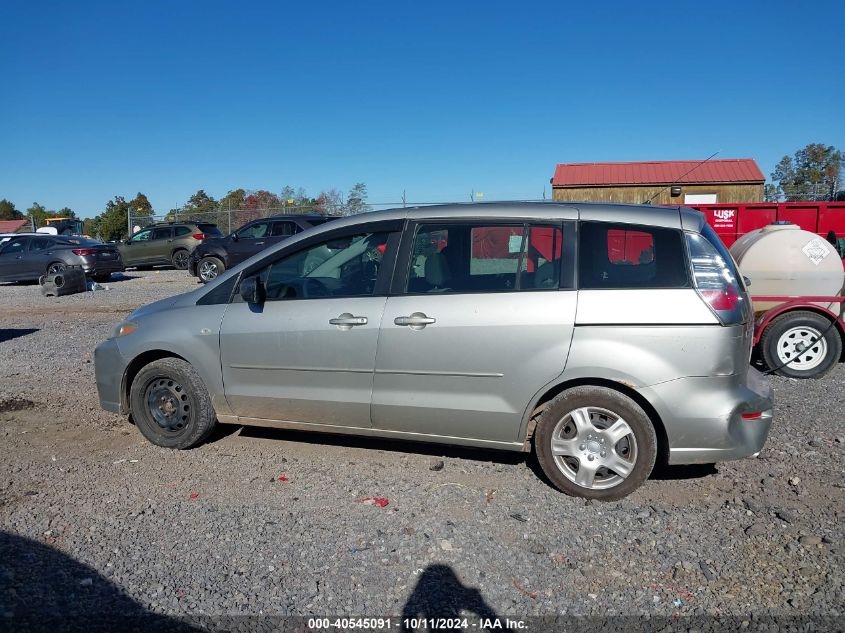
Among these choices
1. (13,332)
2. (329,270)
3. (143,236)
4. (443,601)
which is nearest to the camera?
(443,601)

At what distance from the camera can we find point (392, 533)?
12.0 feet

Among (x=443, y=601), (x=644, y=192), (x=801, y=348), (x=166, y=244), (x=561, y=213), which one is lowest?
(x=443, y=601)

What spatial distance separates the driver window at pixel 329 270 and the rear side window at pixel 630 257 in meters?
1.37

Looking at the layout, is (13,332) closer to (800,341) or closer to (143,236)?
(800,341)

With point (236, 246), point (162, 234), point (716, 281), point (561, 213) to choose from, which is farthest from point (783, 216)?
point (162, 234)

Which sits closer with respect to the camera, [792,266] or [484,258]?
[484,258]

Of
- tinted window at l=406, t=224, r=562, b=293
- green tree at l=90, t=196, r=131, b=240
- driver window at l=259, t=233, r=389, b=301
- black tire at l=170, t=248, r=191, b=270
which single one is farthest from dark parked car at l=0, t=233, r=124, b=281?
green tree at l=90, t=196, r=131, b=240

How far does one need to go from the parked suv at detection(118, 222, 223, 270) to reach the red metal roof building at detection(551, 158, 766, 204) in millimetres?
14146

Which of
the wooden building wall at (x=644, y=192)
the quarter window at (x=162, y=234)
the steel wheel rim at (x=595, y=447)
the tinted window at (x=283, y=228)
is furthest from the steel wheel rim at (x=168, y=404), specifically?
the wooden building wall at (x=644, y=192)

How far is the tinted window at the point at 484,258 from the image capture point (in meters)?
4.13

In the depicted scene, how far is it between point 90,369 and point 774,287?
7741 mm

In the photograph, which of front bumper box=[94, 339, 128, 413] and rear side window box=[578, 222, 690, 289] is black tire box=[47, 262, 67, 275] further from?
rear side window box=[578, 222, 690, 289]

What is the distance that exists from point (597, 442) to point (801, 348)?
4.39 m

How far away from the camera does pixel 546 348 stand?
13.0 feet
